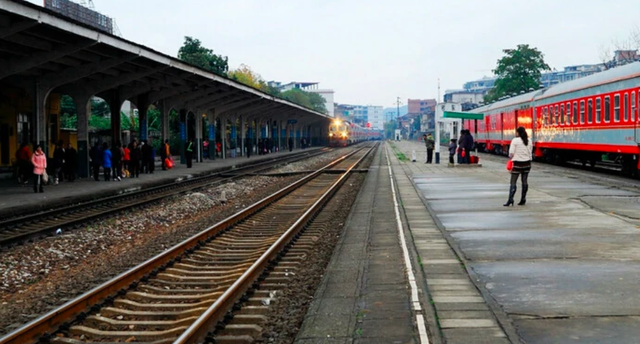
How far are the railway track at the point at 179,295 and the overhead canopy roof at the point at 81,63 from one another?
8.17 m

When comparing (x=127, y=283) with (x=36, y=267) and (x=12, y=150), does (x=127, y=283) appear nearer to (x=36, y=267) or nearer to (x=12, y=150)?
(x=36, y=267)

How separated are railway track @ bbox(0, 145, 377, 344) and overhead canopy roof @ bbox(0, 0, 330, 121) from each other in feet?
26.8

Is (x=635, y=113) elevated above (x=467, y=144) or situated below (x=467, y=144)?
above

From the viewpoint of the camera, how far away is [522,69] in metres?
93.1

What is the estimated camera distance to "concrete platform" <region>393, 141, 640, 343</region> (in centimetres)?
605

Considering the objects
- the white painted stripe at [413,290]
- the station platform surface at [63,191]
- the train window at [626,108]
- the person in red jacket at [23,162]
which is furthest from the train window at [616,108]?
the person in red jacket at [23,162]

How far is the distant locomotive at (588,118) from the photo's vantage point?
2175 cm

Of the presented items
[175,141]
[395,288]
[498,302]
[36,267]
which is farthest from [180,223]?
[175,141]

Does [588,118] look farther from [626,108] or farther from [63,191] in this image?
[63,191]

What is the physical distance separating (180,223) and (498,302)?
33.7 feet

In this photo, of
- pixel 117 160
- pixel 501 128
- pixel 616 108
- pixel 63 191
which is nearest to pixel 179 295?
pixel 63 191

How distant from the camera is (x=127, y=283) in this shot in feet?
28.5

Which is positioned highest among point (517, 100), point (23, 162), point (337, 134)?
point (517, 100)

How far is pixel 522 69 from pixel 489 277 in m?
89.5
